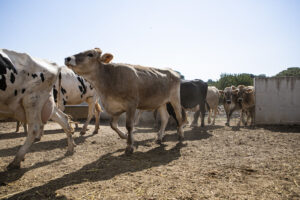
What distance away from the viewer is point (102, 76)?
495 centimetres

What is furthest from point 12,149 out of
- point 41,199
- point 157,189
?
point 157,189

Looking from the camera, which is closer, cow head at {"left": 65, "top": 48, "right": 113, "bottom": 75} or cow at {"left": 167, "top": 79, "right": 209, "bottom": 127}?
cow head at {"left": 65, "top": 48, "right": 113, "bottom": 75}

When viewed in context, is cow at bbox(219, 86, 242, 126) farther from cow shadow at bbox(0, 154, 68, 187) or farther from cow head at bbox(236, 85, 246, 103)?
cow shadow at bbox(0, 154, 68, 187)

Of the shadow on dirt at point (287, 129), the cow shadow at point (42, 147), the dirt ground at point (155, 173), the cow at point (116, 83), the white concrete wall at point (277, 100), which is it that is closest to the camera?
the dirt ground at point (155, 173)

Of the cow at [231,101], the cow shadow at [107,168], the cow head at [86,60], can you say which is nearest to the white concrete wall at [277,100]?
the cow at [231,101]

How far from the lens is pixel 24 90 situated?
388 centimetres

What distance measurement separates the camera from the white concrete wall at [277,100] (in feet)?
34.5

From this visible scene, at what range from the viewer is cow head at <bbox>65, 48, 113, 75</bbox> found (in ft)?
15.3

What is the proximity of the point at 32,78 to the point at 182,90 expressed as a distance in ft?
22.5

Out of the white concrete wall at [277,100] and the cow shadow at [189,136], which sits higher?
the white concrete wall at [277,100]

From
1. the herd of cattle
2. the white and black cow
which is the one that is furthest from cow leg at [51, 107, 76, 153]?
the white and black cow

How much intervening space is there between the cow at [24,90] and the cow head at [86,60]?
495mm

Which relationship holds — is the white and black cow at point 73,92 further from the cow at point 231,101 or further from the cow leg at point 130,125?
the cow at point 231,101

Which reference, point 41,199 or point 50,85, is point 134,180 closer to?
point 41,199
